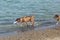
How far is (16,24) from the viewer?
52.9ft

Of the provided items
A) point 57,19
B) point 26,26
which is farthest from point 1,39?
point 57,19

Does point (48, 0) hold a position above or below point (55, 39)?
below

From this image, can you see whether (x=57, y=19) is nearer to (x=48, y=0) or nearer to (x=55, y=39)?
(x=55, y=39)

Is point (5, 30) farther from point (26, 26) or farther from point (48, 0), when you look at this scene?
point (48, 0)

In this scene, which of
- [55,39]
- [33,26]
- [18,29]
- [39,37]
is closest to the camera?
[55,39]

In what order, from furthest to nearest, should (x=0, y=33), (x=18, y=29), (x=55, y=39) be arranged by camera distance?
1. (x=18, y=29)
2. (x=0, y=33)
3. (x=55, y=39)

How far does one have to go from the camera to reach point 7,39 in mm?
11852

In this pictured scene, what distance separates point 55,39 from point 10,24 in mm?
6272

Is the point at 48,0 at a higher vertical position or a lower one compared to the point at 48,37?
lower

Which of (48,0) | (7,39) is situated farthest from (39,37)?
(48,0)

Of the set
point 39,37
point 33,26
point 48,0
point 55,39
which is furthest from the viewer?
point 48,0

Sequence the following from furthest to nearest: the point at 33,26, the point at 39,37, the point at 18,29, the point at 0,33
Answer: the point at 33,26, the point at 18,29, the point at 0,33, the point at 39,37

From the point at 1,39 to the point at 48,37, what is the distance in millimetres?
2591

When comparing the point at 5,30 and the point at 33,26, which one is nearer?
the point at 5,30
